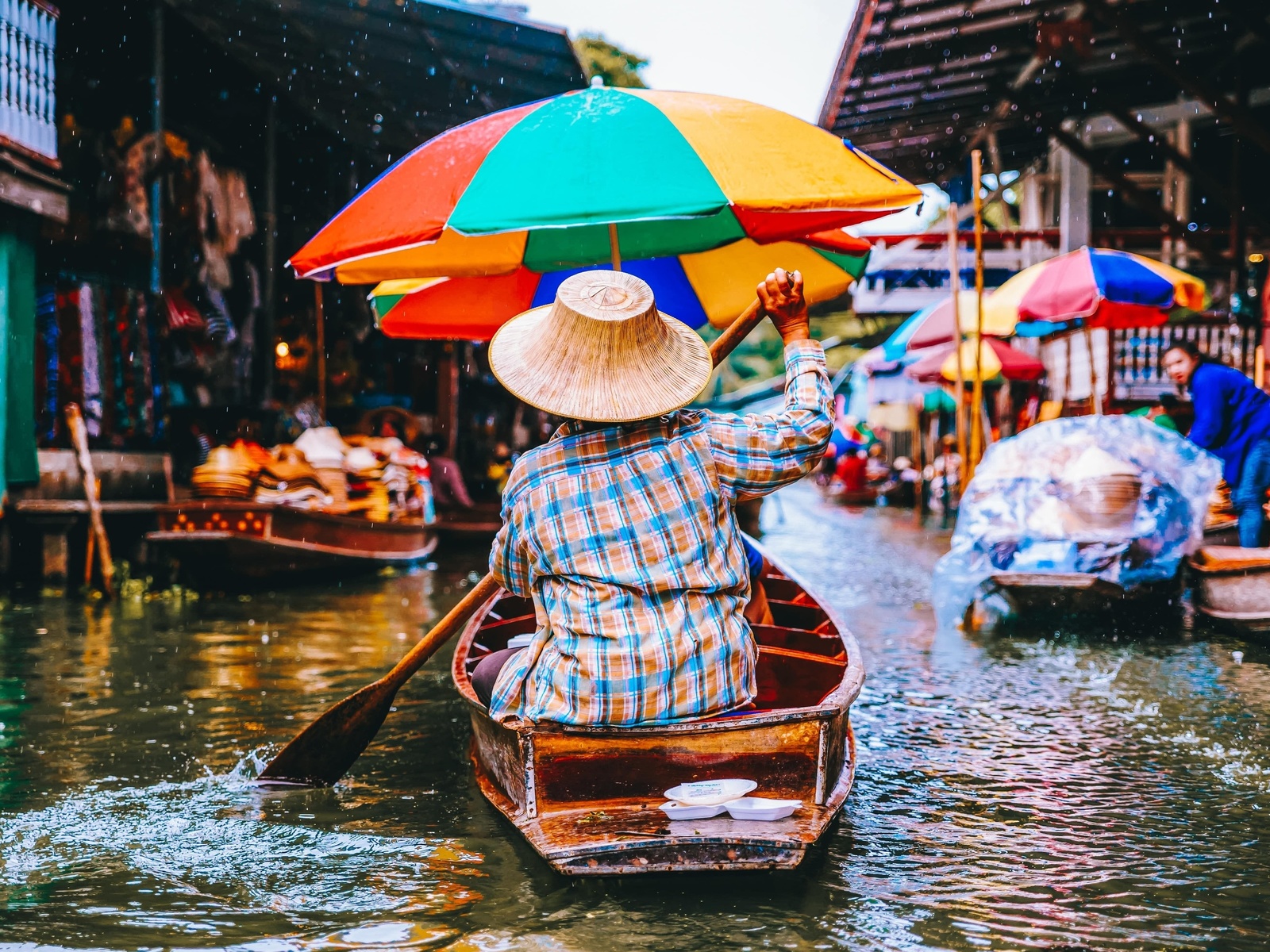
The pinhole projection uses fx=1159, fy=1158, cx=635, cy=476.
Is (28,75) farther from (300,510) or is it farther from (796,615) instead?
(796,615)

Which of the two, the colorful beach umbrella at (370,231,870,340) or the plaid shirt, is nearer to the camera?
the plaid shirt

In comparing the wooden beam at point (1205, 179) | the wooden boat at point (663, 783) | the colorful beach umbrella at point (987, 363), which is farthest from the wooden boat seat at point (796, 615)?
the colorful beach umbrella at point (987, 363)

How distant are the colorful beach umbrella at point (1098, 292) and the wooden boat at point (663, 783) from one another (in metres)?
7.14

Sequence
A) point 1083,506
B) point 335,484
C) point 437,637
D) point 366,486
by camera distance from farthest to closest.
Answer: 1. point 366,486
2. point 335,484
3. point 1083,506
4. point 437,637

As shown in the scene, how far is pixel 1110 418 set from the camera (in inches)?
292

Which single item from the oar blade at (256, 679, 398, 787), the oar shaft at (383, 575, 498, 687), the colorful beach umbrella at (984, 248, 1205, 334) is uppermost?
the colorful beach umbrella at (984, 248, 1205, 334)

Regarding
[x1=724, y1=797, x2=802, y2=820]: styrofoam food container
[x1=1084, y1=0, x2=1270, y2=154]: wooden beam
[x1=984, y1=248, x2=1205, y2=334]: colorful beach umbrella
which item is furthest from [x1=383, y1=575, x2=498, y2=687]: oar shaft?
[x1=1084, y1=0, x2=1270, y2=154]: wooden beam

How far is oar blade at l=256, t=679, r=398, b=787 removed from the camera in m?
4.13

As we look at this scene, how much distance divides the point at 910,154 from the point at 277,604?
12.8 meters

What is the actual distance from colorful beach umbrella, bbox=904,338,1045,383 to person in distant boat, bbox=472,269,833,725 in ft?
36.9

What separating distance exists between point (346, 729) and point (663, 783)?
58.1 inches

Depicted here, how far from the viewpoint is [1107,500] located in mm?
7250

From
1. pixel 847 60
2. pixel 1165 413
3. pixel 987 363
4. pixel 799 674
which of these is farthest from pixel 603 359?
pixel 987 363

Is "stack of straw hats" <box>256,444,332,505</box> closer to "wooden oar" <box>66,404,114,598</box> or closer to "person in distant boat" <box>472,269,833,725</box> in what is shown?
"wooden oar" <box>66,404,114,598</box>
